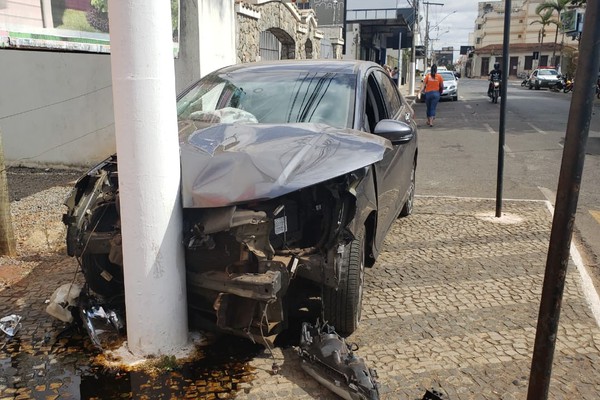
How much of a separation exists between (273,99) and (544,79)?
40522mm

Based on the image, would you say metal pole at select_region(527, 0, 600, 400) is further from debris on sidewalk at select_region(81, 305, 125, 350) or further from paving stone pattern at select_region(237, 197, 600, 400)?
debris on sidewalk at select_region(81, 305, 125, 350)

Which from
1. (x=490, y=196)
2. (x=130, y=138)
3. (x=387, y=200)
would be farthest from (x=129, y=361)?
(x=490, y=196)

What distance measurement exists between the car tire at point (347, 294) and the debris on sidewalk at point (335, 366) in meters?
0.13

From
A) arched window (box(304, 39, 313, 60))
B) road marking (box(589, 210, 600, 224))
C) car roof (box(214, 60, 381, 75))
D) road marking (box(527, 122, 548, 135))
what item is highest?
arched window (box(304, 39, 313, 60))

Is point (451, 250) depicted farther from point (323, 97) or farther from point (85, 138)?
point (85, 138)

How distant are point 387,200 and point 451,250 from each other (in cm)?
132

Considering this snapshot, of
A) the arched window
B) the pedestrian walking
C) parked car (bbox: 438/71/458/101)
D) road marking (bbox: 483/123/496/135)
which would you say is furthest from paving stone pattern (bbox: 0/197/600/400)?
parked car (bbox: 438/71/458/101)

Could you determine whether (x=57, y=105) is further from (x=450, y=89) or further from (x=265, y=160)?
(x=450, y=89)

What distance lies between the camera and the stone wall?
1117cm

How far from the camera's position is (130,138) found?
121 inches

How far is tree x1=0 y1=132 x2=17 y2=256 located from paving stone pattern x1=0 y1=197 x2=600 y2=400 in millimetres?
294

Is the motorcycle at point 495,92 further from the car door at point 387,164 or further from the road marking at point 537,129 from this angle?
Answer: the car door at point 387,164

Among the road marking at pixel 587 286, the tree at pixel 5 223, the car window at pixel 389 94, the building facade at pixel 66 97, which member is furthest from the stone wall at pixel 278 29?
the road marking at pixel 587 286

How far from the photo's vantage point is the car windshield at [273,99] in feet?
13.7
